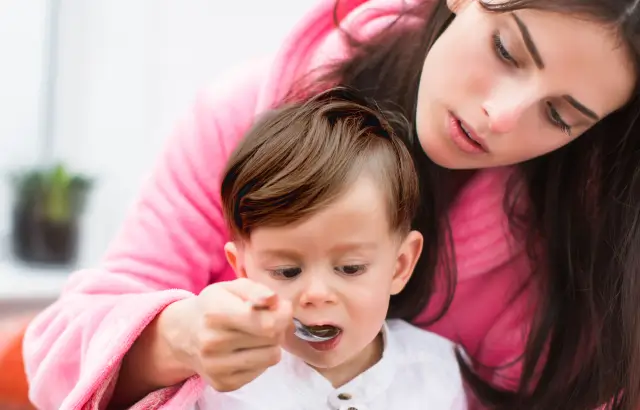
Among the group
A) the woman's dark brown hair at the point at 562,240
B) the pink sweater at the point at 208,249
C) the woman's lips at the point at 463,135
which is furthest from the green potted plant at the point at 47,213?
the woman's lips at the point at 463,135

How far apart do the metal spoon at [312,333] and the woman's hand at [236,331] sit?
2.1 inches

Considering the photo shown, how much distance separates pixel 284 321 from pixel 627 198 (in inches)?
14.7

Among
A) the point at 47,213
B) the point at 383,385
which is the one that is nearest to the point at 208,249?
the point at 383,385

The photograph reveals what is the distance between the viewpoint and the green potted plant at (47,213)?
1372 millimetres

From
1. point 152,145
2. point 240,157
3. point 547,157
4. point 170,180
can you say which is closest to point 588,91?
point 547,157

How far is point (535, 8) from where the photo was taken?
54cm

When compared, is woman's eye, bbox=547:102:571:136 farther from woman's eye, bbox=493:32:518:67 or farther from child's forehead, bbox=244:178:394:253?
child's forehead, bbox=244:178:394:253

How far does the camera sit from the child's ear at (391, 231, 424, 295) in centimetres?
56

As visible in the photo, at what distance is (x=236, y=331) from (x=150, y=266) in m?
0.24

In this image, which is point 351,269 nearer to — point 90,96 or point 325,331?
point 325,331

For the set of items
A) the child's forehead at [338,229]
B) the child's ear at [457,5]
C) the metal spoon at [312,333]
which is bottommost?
the metal spoon at [312,333]

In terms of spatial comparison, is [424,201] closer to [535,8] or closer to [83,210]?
[535,8]

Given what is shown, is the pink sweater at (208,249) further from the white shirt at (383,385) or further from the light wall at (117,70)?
the light wall at (117,70)

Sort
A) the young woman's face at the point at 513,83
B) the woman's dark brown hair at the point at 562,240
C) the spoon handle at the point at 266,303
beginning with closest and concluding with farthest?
the spoon handle at the point at 266,303
the young woman's face at the point at 513,83
the woman's dark brown hair at the point at 562,240
